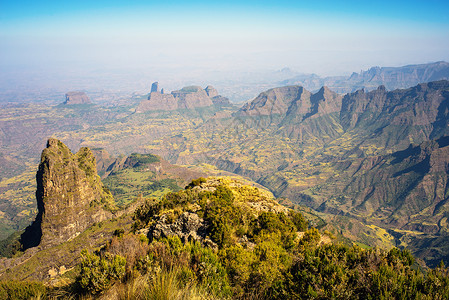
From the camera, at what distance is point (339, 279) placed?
14.6 metres

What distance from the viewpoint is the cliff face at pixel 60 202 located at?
271 feet

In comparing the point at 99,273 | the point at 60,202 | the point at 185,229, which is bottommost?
the point at 60,202

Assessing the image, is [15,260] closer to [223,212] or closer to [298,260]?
[223,212]

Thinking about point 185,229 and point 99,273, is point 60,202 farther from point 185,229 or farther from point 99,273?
point 99,273

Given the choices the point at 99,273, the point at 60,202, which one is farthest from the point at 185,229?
the point at 60,202

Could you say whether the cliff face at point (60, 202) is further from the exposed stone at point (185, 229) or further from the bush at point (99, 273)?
the bush at point (99, 273)

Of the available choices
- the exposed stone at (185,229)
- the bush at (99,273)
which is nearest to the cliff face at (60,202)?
the exposed stone at (185,229)

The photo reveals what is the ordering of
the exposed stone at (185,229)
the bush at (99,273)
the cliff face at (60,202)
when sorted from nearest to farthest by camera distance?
the bush at (99,273) < the exposed stone at (185,229) < the cliff face at (60,202)

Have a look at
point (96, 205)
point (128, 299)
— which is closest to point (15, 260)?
point (96, 205)

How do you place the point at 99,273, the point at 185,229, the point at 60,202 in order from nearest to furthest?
the point at 99,273 < the point at 185,229 < the point at 60,202

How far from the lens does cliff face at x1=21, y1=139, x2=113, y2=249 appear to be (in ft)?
271

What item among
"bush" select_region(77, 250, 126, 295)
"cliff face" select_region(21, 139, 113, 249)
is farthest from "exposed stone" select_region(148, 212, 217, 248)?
"cliff face" select_region(21, 139, 113, 249)

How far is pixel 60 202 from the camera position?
85.4 metres

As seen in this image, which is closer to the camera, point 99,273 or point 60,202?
point 99,273
